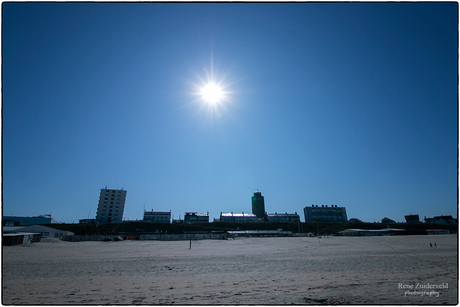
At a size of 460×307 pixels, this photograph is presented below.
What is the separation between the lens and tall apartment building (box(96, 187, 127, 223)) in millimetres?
116944

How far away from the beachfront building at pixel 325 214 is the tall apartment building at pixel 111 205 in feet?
356

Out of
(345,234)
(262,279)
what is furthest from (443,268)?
(345,234)

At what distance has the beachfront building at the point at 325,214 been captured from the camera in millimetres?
128637

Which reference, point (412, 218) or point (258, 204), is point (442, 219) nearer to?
point (412, 218)

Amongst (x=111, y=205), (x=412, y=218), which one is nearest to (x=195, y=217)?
(x=111, y=205)

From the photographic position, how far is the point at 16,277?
49.6ft

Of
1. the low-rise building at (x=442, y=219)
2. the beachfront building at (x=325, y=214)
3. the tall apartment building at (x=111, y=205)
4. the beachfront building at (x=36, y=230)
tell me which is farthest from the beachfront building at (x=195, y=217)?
the low-rise building at (x=442, y=219)

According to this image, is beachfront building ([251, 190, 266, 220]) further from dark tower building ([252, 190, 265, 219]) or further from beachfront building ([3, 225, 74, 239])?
beachfront building ([3, 225, 74, 239])

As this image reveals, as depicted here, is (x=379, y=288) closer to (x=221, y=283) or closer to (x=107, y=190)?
(x=221, y=283)

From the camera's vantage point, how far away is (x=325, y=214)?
13012cm

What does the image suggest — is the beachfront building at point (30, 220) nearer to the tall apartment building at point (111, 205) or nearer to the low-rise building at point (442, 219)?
the tall apartment building at point (111, 205)

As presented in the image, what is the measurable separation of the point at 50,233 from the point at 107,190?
226ft

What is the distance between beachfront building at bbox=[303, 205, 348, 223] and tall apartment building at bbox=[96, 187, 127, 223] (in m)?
109

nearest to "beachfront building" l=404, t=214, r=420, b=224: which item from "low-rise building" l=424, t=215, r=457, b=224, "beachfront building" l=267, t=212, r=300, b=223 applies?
"low-rise building" l=424, t=215, r=457, b=224
